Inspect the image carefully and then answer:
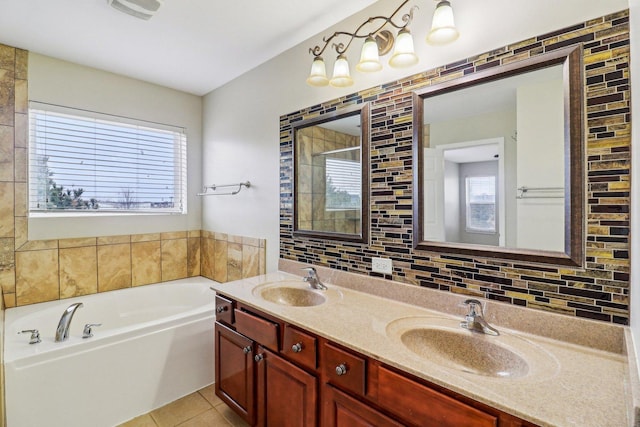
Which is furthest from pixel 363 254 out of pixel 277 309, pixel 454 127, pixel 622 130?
pixel 622 130

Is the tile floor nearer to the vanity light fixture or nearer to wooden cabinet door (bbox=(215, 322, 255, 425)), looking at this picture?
wooden cabinet door (bbox=(215, 322, 255, 425))

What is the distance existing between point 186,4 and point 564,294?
7.83 ft

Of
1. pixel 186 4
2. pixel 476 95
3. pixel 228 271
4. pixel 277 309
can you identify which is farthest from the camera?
pixel 228 271

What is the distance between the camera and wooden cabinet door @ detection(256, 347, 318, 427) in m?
1.35

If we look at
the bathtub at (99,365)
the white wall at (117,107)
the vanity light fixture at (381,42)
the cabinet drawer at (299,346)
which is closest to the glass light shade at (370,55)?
the vanity light fixture at (381,42)

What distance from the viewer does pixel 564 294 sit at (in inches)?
45.9

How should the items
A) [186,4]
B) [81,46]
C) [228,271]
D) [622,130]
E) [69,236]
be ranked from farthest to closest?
1. [228,271]
2. [69,236]
3. [81,46]
4. [186,4]
5. [622,130]

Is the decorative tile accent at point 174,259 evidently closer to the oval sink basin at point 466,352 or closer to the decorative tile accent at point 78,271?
the decorative tile accent at point 78,271

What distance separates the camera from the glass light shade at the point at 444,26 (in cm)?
Answer: 131

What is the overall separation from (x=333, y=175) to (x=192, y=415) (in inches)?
70.4

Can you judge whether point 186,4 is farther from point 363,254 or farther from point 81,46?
point 363,254

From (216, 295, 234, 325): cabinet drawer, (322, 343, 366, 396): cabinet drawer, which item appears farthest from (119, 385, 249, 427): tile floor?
(322, 343, 366, 396): cabinet drawer

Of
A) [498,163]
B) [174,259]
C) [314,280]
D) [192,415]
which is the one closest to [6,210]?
[174,259]

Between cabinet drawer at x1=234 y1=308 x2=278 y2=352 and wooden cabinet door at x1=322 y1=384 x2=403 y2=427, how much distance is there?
0.36 meters
